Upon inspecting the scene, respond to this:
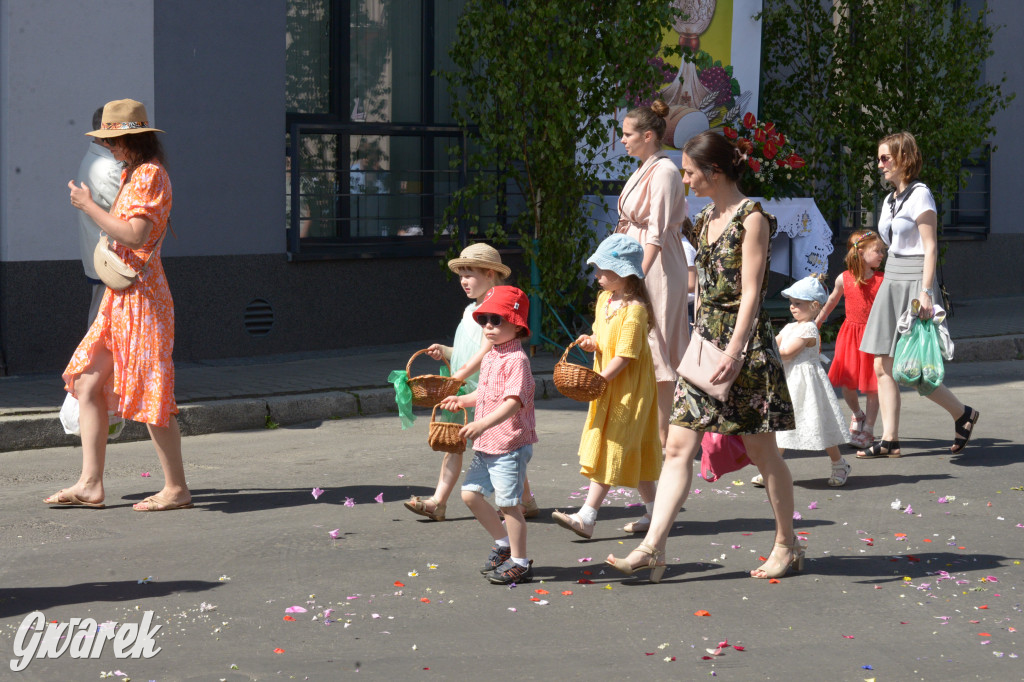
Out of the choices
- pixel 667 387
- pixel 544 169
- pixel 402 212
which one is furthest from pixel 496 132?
pixel 667 387

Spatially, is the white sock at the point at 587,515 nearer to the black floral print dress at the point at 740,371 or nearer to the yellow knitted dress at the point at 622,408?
the yellow knitted dress at the point at 622,408

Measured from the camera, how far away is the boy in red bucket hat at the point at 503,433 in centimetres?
522

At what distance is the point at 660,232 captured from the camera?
6.48 meters

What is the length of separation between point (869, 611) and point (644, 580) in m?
0.88

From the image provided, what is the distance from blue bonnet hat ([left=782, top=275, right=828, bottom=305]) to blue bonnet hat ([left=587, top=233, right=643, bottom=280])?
200 cm

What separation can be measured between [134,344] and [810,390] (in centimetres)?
357

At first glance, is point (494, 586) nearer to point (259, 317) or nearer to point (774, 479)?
point (774, 479)

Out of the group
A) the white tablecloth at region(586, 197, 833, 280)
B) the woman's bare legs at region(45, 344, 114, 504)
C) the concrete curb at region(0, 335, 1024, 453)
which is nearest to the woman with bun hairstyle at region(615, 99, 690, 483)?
the woman's bare legs at region(45, 344, 114, 504)

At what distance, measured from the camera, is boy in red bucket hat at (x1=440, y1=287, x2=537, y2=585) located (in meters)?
5.22

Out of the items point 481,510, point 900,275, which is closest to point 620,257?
point 481,510

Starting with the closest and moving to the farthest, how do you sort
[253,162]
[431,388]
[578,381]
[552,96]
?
[578,381], [431,388], [552,96], [253,162]

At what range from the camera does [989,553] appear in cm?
579

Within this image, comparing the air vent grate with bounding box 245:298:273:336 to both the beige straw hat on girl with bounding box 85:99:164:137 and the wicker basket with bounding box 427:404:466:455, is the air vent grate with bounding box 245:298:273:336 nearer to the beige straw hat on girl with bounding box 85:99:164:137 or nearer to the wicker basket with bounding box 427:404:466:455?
the beige straw hat on girl with bounding box 85:99:164:137

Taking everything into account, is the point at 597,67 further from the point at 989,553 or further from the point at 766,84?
the point at 989,553
